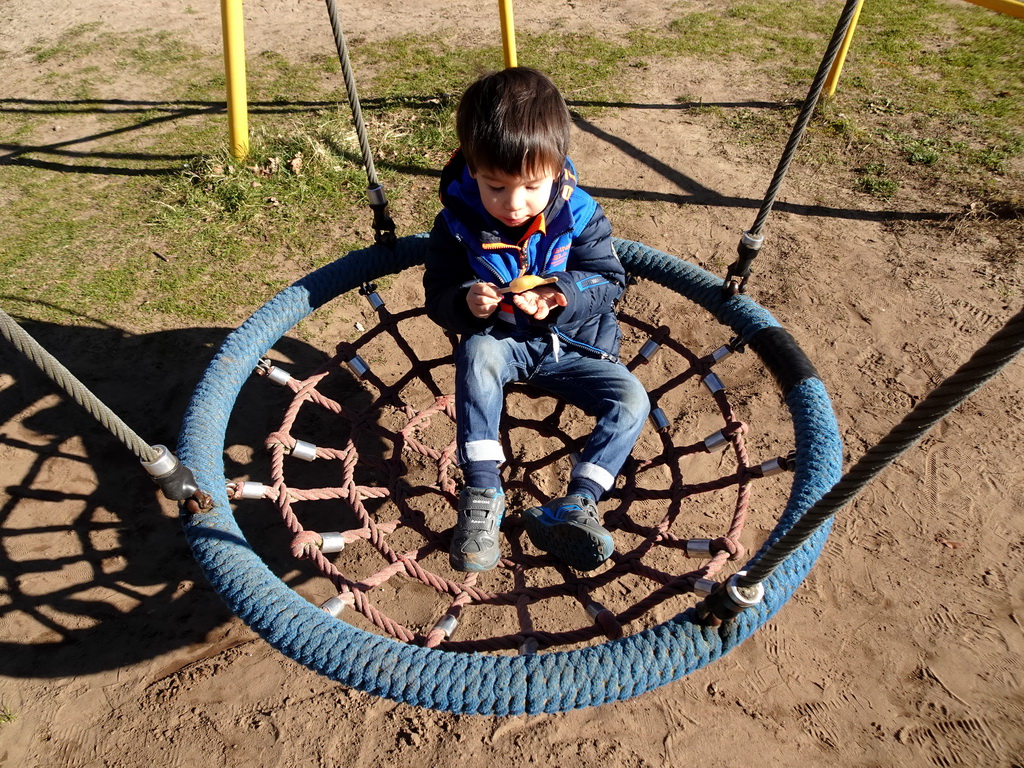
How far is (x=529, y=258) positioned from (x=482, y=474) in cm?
55

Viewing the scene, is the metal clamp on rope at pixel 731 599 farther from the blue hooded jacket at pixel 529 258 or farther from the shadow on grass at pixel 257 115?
the shadow on grass at pixel 257 115

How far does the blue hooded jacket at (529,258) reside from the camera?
1.75 meters

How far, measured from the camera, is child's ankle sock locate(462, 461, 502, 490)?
1.70 meters

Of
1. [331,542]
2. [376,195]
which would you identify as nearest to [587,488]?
[331,542]

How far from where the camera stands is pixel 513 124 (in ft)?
4.98

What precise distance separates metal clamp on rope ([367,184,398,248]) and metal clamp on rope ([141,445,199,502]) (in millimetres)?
866

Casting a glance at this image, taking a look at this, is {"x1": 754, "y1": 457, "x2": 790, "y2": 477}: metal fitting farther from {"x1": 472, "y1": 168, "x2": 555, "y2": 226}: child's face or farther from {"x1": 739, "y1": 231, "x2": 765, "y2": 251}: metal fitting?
{"x1": 472, "y1": 168, "x2": 555, "y2": 226}: child's face

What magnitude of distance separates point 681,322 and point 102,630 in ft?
7.20

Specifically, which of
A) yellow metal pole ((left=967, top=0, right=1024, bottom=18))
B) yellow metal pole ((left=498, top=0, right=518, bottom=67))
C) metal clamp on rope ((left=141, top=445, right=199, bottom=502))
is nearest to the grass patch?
yellow metal pole ((left=498, top=0, right=518, bottom=67))

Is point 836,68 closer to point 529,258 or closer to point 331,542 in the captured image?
point 529,258

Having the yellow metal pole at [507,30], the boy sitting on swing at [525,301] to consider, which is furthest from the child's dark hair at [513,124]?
the yellow metal pole at [507,30]

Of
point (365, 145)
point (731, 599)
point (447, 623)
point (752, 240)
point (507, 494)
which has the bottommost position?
point (507, 494)

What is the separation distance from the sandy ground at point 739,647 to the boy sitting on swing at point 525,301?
593mm

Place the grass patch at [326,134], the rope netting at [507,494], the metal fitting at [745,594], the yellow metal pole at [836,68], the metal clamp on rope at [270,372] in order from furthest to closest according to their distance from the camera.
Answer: the yellow metal pole at [836,68], the grass patch at [326,134], the metal clamp on rope at [270,372], the rope netting at [507,494], the metal fitting at [745,594]
